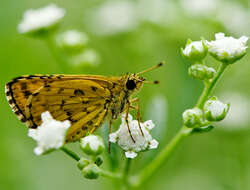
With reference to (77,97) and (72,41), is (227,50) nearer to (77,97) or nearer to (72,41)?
(77,97)

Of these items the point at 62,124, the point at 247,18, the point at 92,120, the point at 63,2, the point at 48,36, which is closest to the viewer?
the point at 62,124

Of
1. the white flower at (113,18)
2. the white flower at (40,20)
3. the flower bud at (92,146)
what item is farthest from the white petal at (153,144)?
the white flower at (113,18)

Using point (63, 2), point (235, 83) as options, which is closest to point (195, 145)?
point (235, 83)

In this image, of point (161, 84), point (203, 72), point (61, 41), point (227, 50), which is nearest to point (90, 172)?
point (203, 72)

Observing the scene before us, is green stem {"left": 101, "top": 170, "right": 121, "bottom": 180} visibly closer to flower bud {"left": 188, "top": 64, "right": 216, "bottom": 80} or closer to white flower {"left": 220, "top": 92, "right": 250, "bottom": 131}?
flower bud {"left": 188, "top": 64, "right": 216, "bottom": 80}

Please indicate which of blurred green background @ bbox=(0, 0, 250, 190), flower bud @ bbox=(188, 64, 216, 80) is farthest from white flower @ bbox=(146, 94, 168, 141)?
flower bud @ bbox=(188, 64, 216, 80)

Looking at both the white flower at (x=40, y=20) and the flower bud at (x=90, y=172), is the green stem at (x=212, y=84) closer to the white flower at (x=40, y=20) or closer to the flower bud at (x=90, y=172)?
the flower bud at (x=90, y=172)

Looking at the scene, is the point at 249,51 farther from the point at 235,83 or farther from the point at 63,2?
the point at 63,2
